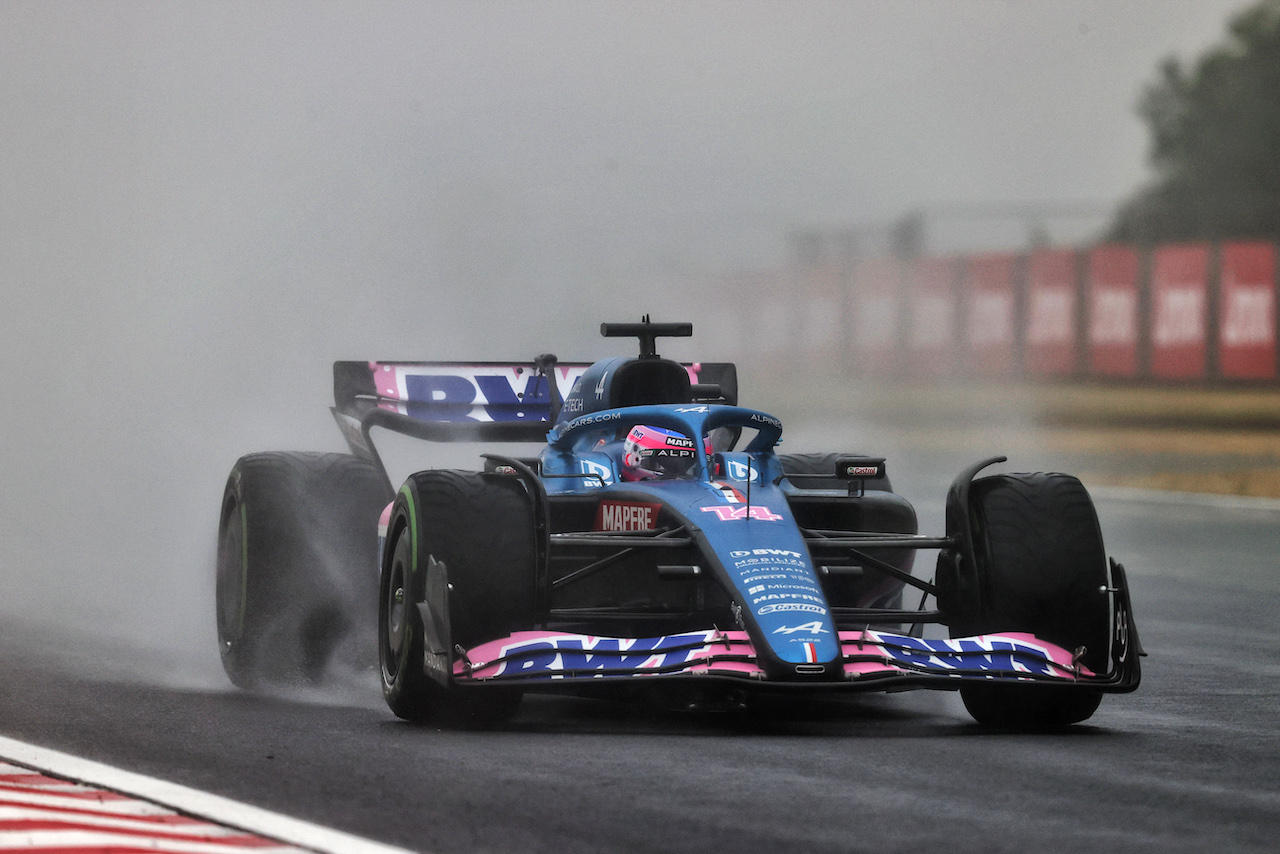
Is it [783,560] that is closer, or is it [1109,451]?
[783,560]

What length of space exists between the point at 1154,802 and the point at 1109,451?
20855mm

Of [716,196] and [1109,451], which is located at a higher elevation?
[716,196]

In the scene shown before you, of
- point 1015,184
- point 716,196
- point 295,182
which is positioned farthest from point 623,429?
point 1015,184

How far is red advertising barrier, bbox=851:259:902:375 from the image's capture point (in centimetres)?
3069

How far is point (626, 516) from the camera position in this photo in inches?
330

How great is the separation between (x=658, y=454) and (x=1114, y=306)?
22.8 m

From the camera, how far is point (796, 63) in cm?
2633

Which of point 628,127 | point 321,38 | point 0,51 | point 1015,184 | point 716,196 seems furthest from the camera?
point 1015,184

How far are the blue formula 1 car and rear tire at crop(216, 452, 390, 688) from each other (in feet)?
0.04

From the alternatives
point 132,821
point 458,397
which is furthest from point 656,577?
point 458,397

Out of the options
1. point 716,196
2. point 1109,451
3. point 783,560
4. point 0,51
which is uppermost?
point 0,51

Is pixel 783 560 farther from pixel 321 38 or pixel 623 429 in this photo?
pixel 321 38

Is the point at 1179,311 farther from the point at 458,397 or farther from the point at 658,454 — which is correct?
the point at 658,454

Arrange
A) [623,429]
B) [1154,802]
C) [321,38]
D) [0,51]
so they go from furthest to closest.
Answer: [321,38]
[0,51]
[623,429]
[1154,802]
